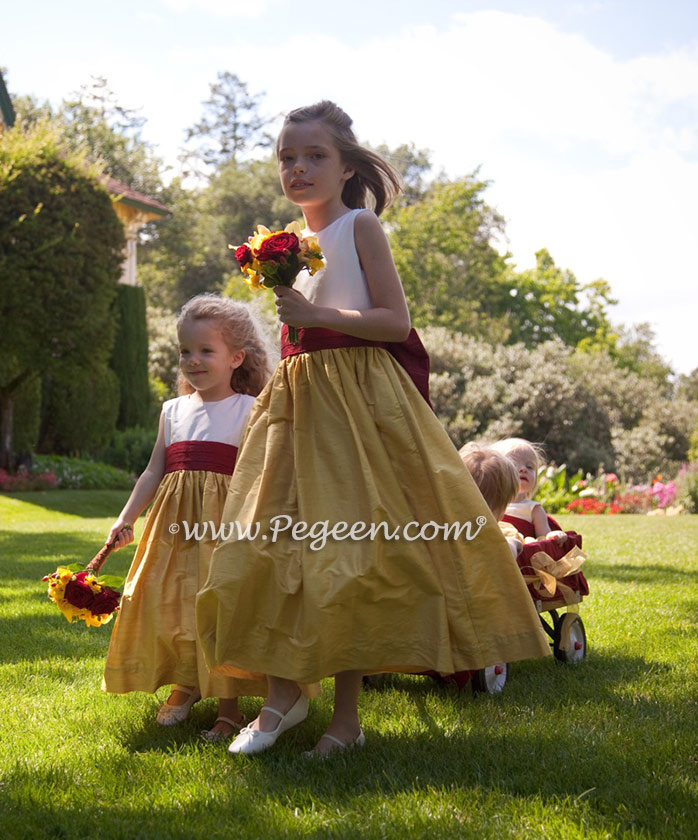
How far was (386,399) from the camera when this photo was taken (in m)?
3.02

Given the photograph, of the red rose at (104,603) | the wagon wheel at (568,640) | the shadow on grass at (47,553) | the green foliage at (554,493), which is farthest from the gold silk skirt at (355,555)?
the green foliage at (554,493)

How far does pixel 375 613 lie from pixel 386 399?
0.68m

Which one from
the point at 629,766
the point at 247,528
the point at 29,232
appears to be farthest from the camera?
the point at 29,232

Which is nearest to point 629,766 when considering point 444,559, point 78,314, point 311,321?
point 444,559

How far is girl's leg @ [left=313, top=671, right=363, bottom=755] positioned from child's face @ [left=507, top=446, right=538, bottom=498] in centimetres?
204

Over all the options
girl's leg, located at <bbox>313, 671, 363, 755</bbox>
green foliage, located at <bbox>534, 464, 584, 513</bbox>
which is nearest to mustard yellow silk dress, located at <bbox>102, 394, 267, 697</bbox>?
girl's leg, located at <bbox>313, 671, 363, 755</bbox>

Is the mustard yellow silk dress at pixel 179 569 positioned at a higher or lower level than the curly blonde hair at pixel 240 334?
lower

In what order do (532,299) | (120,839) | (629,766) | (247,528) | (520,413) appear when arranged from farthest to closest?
1. (532,299)
2. (520,413)
3. (247,528)
4. (629,766)
5. (120,839)

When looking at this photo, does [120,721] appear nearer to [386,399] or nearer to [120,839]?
[120,839]

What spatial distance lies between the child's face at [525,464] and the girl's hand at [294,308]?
207 cm

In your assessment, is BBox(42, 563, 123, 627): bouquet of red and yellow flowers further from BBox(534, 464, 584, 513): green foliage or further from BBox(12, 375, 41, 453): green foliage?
BBox(12, 375, 41, 453): green foliage

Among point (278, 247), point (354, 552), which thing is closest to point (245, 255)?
point (278, 247)

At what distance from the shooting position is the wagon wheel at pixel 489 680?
3640mm

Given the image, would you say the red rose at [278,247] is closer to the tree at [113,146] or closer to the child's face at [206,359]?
the child's face at [206,359]
